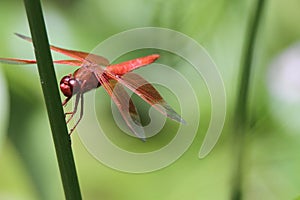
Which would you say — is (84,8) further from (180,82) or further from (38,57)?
(38,57)

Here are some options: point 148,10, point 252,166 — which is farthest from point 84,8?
point 252,166

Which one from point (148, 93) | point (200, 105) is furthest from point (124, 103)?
point (200, 105)

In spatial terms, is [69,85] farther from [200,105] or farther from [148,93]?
[200,105]

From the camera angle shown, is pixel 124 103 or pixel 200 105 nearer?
pixel 124 103

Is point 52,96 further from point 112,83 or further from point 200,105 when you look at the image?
point 200,105

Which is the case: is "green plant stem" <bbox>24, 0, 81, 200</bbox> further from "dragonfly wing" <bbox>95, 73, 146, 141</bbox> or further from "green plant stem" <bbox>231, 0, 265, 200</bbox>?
"green plant stem" <bbox>231, 0, 265, 200</bbox>

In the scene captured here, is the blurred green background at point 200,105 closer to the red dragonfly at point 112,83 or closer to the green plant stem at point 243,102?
the green plant stem at point 243,102

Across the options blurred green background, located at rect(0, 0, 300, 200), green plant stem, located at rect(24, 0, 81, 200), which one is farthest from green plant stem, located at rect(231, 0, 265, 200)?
green plant stem, located at rect(24, 0, 81, 200)
